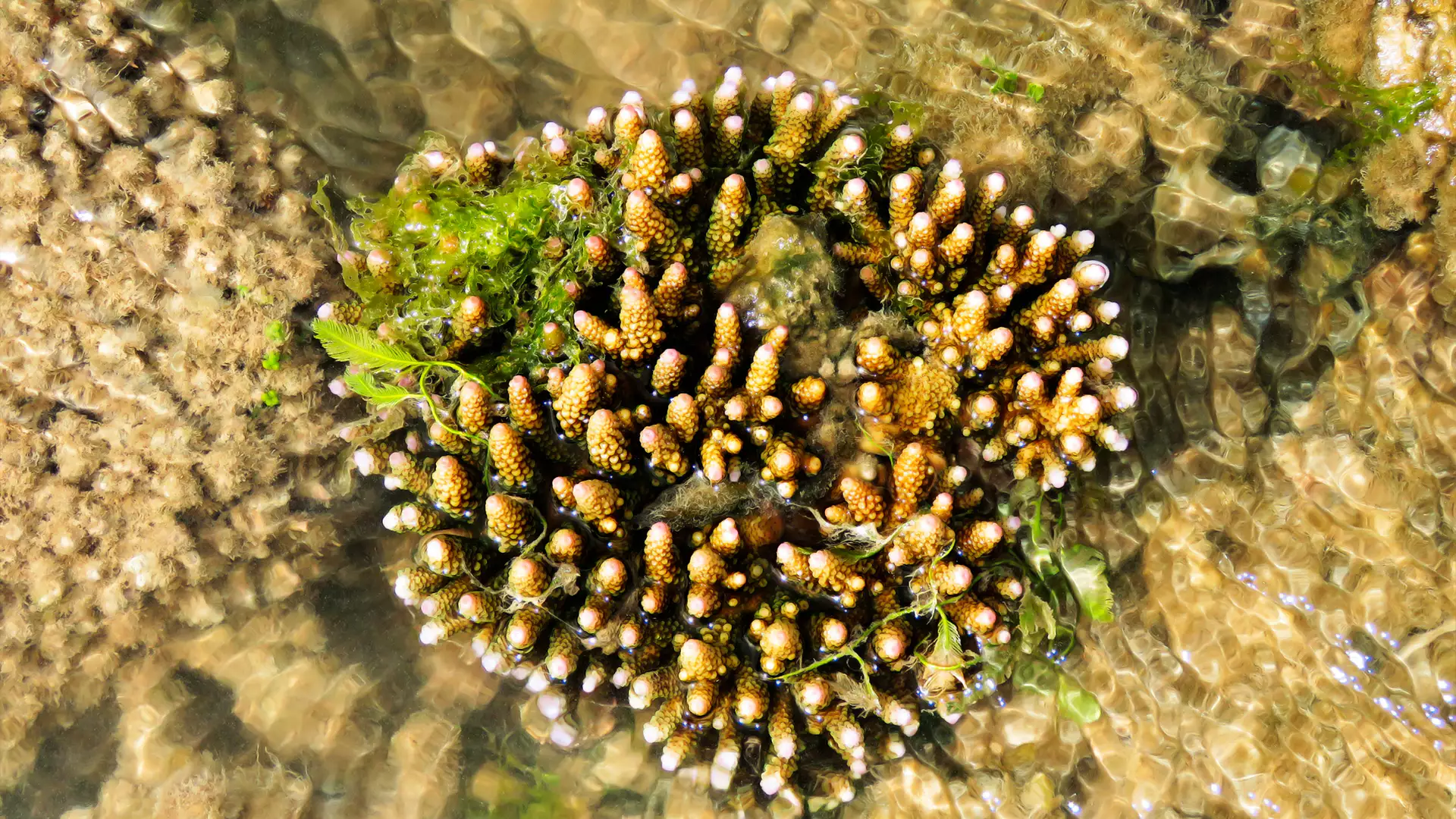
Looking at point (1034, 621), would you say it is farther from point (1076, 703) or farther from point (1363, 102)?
point (1363, 102)

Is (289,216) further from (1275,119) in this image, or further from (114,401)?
(1275,119)

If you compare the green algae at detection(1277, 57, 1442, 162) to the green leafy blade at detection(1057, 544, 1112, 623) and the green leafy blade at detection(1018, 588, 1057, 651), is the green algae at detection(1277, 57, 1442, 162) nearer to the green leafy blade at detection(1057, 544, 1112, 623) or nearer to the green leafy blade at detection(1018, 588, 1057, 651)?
the green leafy blade at detection(1057, 544, 1112, 623)

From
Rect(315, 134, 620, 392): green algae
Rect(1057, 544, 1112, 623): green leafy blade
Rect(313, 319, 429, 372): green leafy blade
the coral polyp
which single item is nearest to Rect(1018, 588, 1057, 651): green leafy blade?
the coral polyp

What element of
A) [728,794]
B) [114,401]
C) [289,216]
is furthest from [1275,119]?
[114,401]

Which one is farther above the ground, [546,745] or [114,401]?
[114,401]

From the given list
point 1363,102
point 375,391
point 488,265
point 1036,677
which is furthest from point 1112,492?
point 375,391

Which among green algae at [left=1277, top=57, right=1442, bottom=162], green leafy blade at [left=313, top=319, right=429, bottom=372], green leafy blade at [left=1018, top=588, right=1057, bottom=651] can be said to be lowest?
green leafy blade at [left=313, top=319, right=429, bottom=372]

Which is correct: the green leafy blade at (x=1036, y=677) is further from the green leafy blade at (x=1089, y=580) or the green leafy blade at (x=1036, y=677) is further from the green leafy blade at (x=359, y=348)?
the green leafy blade at (x=359, y=348)
